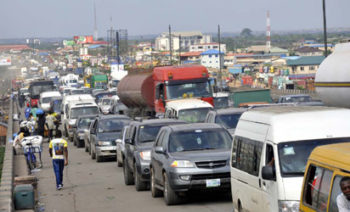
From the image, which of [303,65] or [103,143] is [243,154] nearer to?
[103,143]

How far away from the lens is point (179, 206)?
1686cm

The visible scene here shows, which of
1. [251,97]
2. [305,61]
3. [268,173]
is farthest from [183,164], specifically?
[305,61]

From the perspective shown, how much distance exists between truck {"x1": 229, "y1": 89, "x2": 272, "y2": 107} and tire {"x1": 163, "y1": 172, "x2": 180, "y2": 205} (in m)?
27.9

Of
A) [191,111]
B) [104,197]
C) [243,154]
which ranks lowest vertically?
[104,197]

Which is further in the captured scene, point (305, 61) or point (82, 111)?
point (305, 61)

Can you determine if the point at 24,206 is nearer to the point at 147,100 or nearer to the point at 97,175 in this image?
the point at 97,175

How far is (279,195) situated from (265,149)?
37.1 inches

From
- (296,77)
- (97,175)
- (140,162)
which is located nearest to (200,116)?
(97,175)

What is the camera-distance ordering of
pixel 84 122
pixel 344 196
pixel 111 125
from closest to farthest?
pixel 344 196, pixel 111 125, pixel 84 122

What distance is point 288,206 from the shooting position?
1049cm

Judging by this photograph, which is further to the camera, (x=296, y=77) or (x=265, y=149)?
(x=296, y=77)

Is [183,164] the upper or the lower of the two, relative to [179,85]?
lower

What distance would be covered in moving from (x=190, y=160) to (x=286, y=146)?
5.65m

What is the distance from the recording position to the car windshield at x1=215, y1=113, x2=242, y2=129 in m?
24.5
